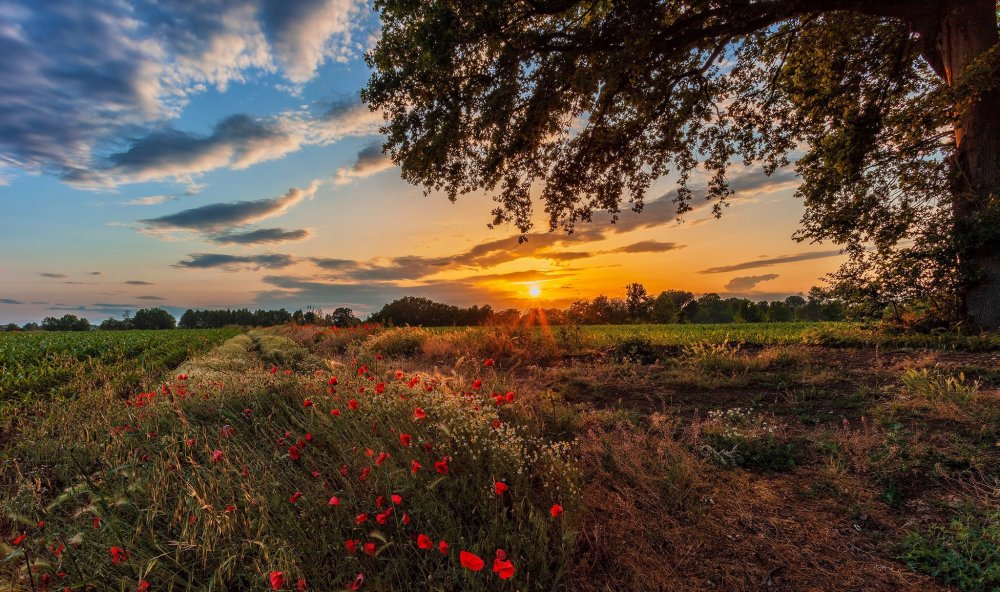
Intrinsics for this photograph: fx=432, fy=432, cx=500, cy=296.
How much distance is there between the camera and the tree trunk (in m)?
9.35

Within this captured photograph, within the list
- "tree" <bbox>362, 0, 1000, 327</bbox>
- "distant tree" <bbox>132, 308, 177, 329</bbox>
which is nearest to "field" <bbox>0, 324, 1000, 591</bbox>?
"tree" <bbox>362, 0, 1000, 327</bbox>

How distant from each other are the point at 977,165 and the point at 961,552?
38.8ft

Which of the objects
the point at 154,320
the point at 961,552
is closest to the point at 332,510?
the point at 961,552

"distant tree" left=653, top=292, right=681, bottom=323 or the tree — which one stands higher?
the tree

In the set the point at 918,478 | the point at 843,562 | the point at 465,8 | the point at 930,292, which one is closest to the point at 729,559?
the point at 843,562

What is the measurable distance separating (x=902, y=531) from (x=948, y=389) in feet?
11.4

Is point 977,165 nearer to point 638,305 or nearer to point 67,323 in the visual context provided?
point 638,305

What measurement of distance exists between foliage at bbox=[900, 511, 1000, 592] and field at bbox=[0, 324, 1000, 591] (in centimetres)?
1

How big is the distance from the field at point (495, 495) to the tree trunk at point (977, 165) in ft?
22.0

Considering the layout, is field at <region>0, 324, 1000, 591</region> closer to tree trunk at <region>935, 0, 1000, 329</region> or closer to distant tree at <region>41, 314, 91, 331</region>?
tree trunk at <region>935, 0, 1000, 329</region>

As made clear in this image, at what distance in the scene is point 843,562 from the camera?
2.45 m

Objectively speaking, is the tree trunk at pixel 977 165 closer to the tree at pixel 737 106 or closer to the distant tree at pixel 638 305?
the tree at pixel 737 106

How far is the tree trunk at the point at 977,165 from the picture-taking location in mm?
9352

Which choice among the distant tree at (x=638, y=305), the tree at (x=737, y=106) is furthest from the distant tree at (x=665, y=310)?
the tree at (x=737, y=106)
